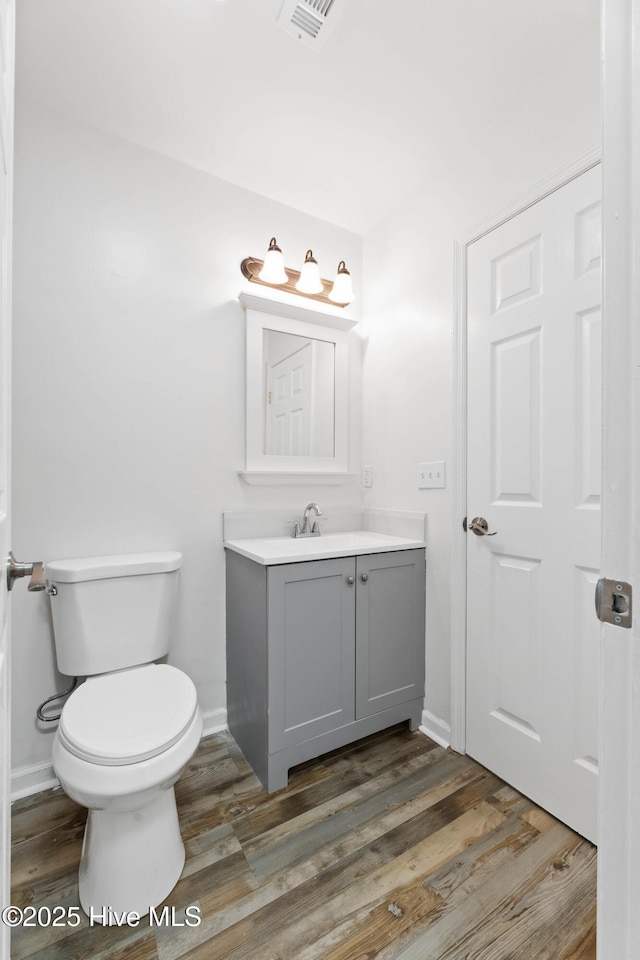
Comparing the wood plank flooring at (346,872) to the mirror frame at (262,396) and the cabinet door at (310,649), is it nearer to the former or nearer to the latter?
the cabinet door at (310,649)

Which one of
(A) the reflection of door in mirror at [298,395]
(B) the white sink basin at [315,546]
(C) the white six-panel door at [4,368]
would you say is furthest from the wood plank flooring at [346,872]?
(A) the reflection of door in mirror at [298,395]

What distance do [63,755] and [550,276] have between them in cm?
198

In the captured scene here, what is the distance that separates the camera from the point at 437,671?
1864mm

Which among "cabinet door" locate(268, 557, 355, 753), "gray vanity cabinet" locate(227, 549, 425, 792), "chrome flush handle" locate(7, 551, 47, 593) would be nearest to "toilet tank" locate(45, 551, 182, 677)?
"gray vanity cabinet" locate(227, 549, 425, 792)

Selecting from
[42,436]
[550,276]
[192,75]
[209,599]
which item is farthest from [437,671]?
[192,75]

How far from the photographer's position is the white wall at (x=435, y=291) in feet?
4.55

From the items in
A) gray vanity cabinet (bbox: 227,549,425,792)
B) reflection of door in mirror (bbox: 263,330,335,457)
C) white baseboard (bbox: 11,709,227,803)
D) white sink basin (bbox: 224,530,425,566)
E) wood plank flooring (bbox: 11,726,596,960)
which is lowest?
wood plank flooring (bbox: 11,726,596,960)

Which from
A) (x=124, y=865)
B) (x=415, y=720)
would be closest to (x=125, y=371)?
(x=124, y=865)

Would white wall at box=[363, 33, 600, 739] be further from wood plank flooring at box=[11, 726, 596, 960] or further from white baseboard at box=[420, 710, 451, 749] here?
wood plank flooring at box=[11, 726, 596, 960]

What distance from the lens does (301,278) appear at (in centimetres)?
204

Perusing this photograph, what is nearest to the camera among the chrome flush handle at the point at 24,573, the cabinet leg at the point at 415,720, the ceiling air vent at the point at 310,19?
the chrome flush handle at the point at 24,573

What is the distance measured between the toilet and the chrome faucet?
73 cm

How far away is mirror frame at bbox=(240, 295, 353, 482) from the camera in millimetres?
1956

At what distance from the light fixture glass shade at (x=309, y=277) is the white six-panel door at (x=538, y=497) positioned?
0.70 meters
